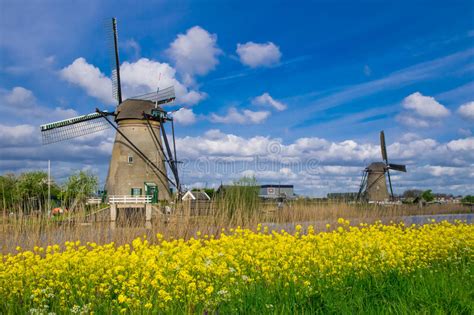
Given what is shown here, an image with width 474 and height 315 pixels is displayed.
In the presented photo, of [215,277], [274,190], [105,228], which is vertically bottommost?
[215,277]

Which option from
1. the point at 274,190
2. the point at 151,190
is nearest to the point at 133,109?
the point at 151,190

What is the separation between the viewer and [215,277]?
535 cm

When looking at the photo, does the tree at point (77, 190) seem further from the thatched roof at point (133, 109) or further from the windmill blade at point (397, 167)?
the windmill blade at point (397, 167)

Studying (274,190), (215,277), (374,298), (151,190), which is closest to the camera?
(374,298)

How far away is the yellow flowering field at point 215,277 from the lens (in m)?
4.59

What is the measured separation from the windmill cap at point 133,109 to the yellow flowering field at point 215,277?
2402cm

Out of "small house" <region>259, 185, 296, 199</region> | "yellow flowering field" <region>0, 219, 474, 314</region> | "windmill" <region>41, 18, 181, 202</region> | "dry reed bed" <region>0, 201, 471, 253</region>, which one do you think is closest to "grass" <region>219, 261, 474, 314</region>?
"yellow flowering field" <region>0, 219, 474, 314</region>

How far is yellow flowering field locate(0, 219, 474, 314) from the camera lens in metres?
4.59

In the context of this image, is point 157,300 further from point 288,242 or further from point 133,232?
point 133,232

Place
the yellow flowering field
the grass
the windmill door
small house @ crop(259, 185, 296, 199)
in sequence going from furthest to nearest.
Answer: small house @ crop(259, 185, 296, 199) → the windmill door → the yellow flowering field → the grass

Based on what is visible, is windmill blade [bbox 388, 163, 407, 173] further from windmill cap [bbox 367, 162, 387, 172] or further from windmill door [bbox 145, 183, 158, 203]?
windmill door [bbox 145, 183, 158, 203]

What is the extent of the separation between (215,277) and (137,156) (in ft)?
83.9

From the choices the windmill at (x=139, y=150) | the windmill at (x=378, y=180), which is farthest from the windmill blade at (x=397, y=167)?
the windmill at (x=139, y=150)

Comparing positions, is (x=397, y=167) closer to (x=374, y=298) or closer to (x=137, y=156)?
(x=137, y=156)
